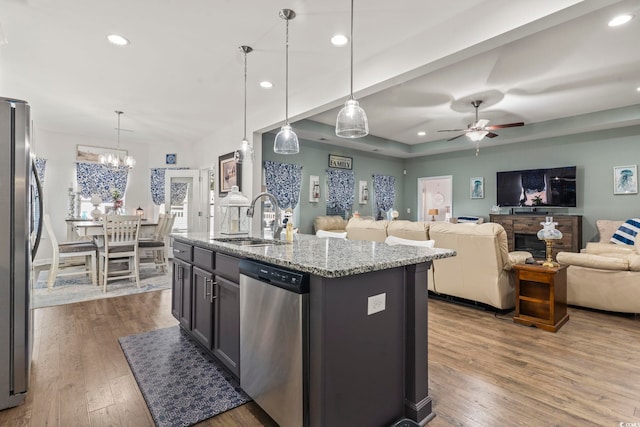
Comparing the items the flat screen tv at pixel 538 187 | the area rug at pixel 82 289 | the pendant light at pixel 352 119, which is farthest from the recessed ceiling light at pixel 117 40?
the flat screen tv at pixel 538 187

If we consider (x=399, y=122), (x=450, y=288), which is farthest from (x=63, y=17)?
(x=399, y=122)

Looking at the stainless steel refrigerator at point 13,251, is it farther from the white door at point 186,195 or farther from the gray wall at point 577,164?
the gray wall at point 577,164

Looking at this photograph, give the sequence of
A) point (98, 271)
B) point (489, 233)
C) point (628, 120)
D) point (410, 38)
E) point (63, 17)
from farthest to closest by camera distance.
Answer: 1. point (628, 120)
2. point (98, 271)
3. point (489, 233)
4. point (410, 38)
5. point (63, 17)

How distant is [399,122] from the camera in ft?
20.6

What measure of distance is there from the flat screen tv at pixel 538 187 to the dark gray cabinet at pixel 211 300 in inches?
273

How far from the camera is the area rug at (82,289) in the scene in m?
3.99

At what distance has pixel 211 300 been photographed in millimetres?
2295

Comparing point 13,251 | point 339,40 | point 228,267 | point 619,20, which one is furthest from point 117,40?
point 619,20

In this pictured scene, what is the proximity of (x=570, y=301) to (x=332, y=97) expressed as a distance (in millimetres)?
3571

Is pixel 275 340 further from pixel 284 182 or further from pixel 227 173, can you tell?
pixel 284 182

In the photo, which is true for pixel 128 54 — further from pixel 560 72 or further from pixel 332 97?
pixel 560 72

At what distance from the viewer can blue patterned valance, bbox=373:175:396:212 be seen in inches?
→ 341

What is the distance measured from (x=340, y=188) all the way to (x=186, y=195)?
3602mm

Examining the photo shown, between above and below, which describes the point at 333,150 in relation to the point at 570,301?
above
